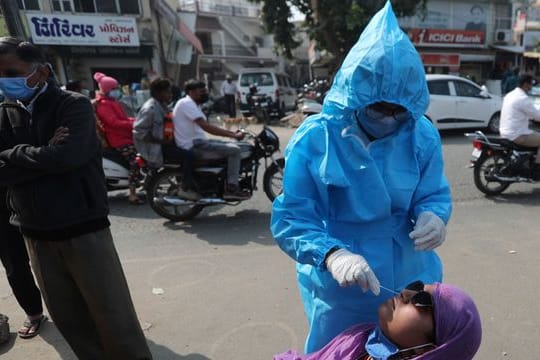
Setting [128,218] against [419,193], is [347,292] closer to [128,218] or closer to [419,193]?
[419,193]

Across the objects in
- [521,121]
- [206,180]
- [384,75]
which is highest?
[384,75]

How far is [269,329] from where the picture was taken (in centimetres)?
281

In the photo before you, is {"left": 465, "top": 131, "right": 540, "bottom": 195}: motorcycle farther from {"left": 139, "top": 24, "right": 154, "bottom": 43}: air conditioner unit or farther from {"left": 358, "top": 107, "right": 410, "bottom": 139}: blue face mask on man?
{"left": 139, "top": 24, "right": 154, "bottom": 43}: air conditioner unit

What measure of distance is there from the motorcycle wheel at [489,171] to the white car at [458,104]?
4.39m

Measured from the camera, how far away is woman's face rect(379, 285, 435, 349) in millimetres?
1241

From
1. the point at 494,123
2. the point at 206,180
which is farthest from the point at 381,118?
the point at 494,123

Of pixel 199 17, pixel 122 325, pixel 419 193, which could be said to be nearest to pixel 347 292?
pixel 419 193

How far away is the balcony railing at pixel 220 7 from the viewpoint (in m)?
32.1

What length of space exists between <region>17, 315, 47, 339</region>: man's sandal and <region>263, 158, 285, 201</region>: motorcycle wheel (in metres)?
2.95

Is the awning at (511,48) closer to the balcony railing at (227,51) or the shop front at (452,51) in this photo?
the shop front at (452,51)

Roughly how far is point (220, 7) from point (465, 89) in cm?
2895

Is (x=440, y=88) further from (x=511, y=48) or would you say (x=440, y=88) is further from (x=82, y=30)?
(x=511, y=48)

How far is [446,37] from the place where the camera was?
2342cm

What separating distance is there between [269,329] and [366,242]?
1568mm
